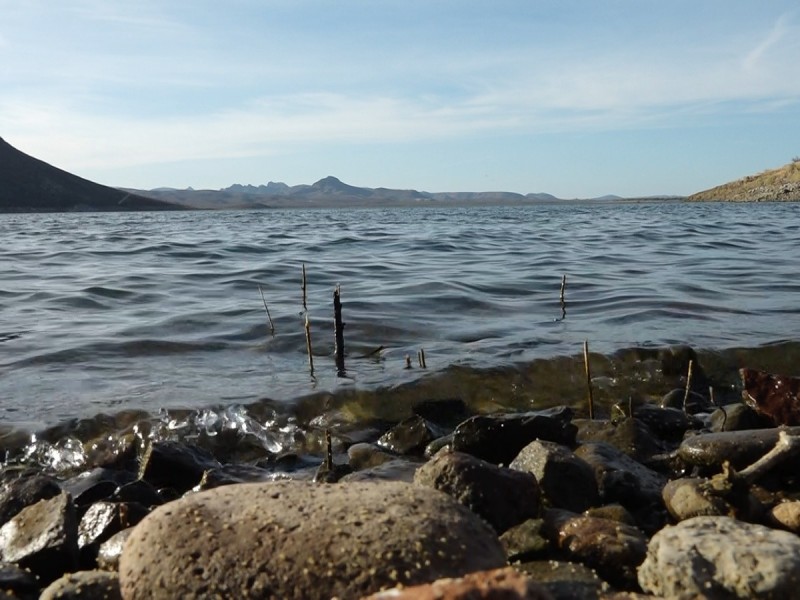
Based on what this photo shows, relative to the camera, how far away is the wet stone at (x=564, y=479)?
5232 mm

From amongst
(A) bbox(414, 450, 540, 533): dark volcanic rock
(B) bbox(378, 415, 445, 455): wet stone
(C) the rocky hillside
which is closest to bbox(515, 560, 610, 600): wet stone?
(A) bbox(414, 450, 540, 533): dark volcanic rock

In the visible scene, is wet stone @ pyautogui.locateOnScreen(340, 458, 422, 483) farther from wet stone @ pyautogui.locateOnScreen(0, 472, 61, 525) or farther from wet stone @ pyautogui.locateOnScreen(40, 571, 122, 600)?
wet stone @ pyautogui.locateOnScreen(40, 571, 122, 600)

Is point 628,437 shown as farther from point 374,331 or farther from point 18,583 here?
point 374,331

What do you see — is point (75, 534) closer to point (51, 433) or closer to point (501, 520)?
point (501, 520)

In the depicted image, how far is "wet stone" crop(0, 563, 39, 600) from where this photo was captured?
13.5 feet

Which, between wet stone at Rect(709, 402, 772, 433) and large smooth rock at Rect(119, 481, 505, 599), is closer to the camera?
large smooth rock at Rect(119, 481, 505, 599)

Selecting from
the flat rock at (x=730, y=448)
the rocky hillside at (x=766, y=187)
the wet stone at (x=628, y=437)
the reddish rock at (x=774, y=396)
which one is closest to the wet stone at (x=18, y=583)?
the wet stone at (x=628, y=437)

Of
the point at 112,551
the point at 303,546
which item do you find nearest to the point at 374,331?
the point at 112,551

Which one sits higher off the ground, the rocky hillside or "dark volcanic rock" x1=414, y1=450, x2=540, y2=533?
the rocky hillside

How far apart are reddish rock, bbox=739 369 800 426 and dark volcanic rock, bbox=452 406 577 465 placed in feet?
6.99

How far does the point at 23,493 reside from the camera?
5488mm

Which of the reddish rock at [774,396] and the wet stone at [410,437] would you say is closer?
the reddish rock at [774,396]

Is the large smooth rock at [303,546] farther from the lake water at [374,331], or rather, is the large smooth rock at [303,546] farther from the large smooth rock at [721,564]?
the lake water at [374,331]

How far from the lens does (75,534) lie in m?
4.64
